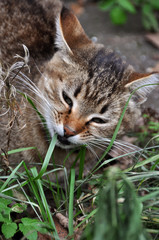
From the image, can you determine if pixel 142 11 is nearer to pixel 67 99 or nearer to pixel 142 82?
pixel 142 82

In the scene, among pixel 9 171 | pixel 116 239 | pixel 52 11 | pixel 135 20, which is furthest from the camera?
pixel 135 20

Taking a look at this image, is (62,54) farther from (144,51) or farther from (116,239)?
(144,51)

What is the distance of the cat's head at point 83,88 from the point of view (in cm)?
246

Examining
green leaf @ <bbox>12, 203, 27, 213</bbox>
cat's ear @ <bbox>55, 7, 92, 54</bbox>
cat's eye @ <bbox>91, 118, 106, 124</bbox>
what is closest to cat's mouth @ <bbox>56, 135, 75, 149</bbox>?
cat's eye @ <bbox>91, 118, 106, 124</bbox>

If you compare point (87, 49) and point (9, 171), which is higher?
point (87, 49)

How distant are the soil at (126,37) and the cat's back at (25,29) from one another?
1198 millimetres

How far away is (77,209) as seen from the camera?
95.2 inches

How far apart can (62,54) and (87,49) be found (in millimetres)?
201

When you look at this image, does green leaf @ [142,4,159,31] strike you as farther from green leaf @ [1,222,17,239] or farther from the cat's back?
green leaf @ [1,222,17,239]

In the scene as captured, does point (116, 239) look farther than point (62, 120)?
No

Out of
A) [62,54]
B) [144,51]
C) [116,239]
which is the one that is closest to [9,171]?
[62,54]

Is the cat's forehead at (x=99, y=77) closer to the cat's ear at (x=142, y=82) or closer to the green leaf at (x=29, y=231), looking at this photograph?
the cat's ear at (x=142, y=82)

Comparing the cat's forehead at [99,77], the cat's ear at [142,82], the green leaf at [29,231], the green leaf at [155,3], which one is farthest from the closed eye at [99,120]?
the green leaf at [155,3]

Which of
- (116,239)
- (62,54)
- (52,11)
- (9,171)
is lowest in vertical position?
(116,239)
